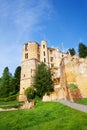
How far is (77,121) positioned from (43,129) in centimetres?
352

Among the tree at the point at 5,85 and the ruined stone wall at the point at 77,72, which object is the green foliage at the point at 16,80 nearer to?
the tree at the point at 5,85

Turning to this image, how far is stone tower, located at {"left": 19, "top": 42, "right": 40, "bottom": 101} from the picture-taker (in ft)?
172

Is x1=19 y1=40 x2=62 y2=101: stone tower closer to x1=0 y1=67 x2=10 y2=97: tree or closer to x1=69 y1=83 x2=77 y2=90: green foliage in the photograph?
x1=69 y1=83 x2=77 y2=90: green foliage

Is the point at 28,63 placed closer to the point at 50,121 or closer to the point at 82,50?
the point at 82,50

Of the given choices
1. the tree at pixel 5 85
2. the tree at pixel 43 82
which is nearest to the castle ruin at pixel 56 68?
the tree at pixel 43 82

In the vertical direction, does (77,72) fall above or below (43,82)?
above

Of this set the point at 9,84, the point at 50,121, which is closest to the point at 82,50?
the point at 9,84

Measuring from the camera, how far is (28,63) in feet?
184

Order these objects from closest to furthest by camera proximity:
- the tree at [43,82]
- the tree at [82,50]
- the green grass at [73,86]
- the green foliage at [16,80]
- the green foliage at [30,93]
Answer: the green grass at [73,86]
the tree at [43,82]
the green foliage at [30,93]
the green foliage at [16,80]
the tree at [82,50]

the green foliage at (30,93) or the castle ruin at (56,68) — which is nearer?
the castle ruin at (56,68)

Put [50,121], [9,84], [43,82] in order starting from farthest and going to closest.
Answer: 1. [9,84]
2. [43,82]
3. [50,121]

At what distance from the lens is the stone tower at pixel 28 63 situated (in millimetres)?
52281

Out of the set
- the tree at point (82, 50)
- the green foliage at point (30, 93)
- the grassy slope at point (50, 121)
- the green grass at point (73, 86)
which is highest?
the tree at point (82, 50)

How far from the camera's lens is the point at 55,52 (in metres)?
66.5
